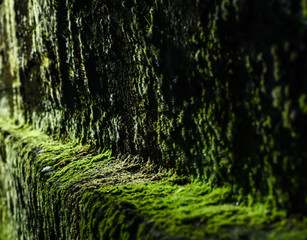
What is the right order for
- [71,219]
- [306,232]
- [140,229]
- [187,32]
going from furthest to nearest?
[71,219] → [187,32] → [140,229] → [306,232]

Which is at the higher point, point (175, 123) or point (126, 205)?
point (175, 123)

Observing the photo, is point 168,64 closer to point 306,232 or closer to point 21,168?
point 306,232

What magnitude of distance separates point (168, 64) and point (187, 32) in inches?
7.0

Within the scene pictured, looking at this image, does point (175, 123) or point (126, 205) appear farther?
point (175, 123)

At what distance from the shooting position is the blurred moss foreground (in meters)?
0.82

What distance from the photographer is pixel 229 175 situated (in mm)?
1044

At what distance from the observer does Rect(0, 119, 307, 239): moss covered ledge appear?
87 cm

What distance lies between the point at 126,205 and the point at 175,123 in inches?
16.2

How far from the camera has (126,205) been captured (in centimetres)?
114

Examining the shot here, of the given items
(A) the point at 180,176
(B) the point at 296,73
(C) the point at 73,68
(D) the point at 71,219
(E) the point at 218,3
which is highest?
(C) the point at 73,68

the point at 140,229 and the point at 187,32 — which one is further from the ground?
the point at 187,32

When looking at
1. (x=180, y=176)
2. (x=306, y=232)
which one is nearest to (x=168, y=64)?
(x=180, y=176)

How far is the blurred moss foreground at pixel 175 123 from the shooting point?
817mm

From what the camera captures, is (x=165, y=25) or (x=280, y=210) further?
(x=165, y=25)
